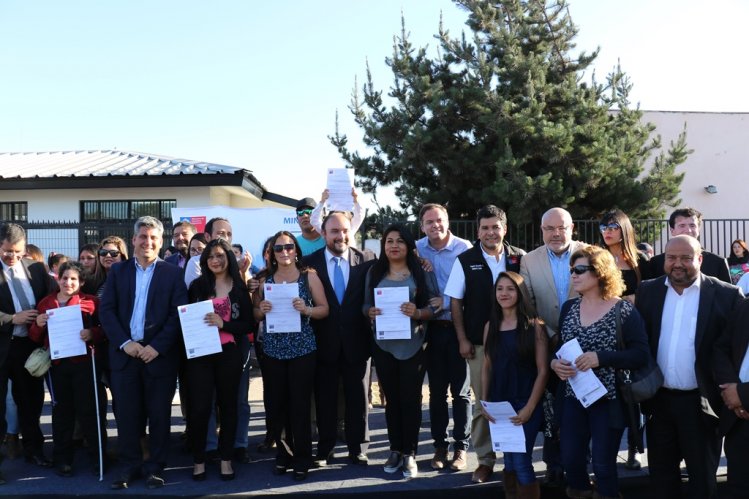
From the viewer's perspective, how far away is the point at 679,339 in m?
4.61

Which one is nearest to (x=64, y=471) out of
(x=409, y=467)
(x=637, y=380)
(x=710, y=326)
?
(x=409, y=467)

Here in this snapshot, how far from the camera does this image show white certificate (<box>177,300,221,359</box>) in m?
5.49

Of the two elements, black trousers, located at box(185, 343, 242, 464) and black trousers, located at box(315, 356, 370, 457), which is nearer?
black trousers, located at box(185, 343, 242, 464)

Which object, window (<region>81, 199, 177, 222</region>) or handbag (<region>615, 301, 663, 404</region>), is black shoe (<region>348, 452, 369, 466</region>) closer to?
handbag (<region>615, 301, 663, 404</region>)

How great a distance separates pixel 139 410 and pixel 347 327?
198 centimetres

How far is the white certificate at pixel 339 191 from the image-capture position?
6.86 meters

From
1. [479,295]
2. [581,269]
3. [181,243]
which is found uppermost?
[181,243]

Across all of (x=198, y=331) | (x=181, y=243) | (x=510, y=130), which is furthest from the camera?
(x=510, y=130)

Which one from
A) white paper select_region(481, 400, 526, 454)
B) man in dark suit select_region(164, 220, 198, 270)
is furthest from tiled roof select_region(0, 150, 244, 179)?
white paper select_region(481, 400, 526, 454)

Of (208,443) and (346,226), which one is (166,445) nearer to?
(208,443)

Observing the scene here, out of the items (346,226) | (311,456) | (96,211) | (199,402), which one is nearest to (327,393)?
(311,456)

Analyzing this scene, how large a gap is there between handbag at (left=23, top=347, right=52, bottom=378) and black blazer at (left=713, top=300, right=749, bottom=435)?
18.6 ft

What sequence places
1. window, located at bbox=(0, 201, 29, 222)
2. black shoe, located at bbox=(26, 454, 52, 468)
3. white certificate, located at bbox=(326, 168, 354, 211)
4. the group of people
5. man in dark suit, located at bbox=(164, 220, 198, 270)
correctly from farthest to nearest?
window, located at bbox=(0, 201, 29, 222), man in dark suit, located at bbox=(164, 220, 198, 270), white certificate, located at bbox=(326, 168, 354, 211), black shoe, located at bbox=(26, 454, 52, 468), the group of people

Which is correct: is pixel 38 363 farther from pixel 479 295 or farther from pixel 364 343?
pixel 479 295
